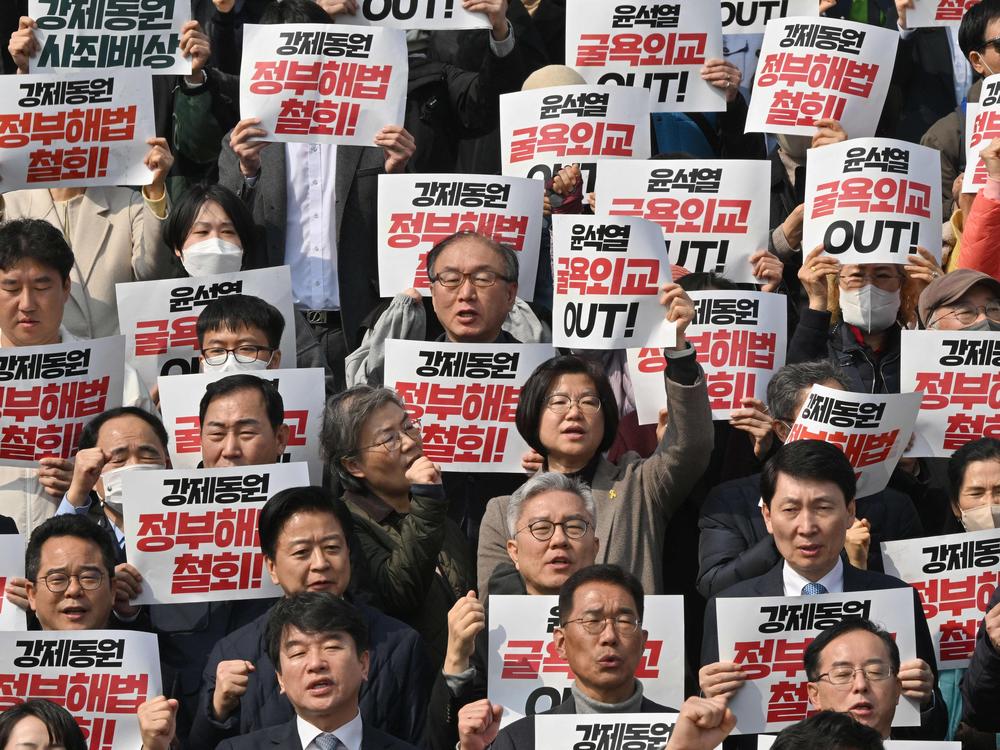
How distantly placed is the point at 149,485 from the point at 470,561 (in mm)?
1335

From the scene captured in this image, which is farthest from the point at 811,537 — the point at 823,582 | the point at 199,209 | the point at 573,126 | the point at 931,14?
the point at 931,14

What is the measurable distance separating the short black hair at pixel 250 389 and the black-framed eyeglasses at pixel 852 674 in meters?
2.64

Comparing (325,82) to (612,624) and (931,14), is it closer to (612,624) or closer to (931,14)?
(931,14)

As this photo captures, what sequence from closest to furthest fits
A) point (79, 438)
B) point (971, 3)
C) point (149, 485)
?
point (149, 485) < point (79, 438) < point (971, 3)

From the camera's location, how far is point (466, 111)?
1151cm

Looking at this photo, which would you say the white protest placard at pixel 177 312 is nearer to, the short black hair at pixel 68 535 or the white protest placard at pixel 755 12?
the short black hair at pixel 68 535

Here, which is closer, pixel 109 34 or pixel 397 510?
pixel 397 510

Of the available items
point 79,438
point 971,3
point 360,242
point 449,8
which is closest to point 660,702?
point 79,438

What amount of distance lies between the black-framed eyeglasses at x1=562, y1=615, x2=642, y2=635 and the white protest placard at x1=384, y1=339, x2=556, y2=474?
191cm

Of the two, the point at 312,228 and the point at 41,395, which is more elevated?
the point at 312,228

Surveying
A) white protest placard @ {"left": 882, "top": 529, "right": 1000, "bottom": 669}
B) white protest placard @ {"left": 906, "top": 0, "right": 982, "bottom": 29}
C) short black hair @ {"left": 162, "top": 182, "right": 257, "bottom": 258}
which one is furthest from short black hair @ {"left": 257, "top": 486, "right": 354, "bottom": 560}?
white protest placard @ {"left": 906, "top": 0, "right": 982, "bottom": 29}

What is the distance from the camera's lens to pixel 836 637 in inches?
305

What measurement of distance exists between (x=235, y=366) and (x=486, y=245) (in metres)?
1.23

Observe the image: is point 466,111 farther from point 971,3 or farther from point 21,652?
point 21,652
